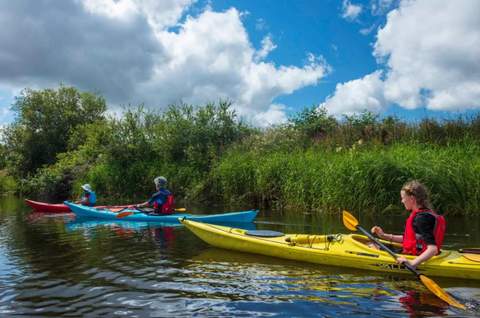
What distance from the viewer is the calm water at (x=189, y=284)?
4266 millimetres

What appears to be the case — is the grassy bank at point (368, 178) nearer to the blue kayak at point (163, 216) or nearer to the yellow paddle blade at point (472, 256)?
the blue kayak at point (163, 216)

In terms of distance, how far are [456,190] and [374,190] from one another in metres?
1.76

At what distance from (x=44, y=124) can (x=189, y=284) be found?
35264mm

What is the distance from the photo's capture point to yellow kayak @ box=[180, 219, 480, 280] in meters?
5.23

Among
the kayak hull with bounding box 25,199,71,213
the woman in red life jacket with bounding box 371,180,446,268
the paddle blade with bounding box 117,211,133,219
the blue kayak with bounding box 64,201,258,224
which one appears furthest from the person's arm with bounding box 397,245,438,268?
the kayak hull with bounding box 25,199,71,213

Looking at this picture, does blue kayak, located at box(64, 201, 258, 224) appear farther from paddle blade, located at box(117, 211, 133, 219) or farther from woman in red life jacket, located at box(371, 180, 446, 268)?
woman in red life jacket, located at box(371, 180, 446, 268)

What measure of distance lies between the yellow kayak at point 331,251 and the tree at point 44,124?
31245 mm

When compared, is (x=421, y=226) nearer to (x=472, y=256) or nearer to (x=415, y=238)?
(x=415, y=238)

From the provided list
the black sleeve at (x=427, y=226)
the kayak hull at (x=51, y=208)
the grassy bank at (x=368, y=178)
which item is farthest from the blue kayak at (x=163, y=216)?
the black sleeve at (x=427, y=226)

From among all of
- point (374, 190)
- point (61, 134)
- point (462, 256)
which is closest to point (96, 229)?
point (374, 190)

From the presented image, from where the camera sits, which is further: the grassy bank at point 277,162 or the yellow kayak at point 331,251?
the grassy bank at point 277,162

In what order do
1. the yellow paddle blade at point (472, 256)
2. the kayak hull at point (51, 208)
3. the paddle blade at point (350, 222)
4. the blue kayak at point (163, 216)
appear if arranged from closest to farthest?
the yellow paddle blade at point (472, 256), the paddle blade at point (350, 222), the blue kayak at point (163, 216), the kayak hull at point (51, 208)

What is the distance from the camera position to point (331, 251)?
19.5 ft

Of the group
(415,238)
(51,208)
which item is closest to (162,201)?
(51,208)
